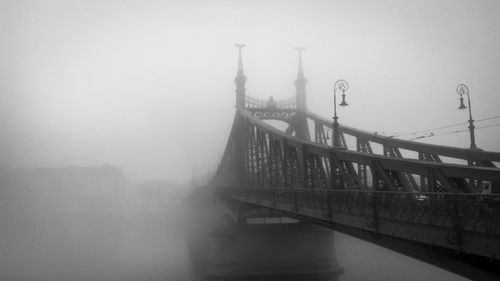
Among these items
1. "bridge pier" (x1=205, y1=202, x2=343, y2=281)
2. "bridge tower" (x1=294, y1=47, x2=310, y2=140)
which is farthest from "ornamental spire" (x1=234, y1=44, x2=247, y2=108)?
"bridge pier" (x1=205, y1=202, x2=343, y2=281)

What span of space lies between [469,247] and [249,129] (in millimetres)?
33377

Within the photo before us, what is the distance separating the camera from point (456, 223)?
1008 centimetres

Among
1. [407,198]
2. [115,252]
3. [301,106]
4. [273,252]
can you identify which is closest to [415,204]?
[407,198]

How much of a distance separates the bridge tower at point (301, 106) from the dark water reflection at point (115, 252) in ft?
47.9

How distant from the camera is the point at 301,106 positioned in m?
52.4

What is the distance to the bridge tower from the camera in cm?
4837

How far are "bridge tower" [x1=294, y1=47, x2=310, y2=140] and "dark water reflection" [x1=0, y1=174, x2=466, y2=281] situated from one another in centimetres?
1461

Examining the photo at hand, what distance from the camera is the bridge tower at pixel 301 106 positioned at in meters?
48.4

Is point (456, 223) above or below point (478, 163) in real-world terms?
below

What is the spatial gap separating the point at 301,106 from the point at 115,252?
2979cm

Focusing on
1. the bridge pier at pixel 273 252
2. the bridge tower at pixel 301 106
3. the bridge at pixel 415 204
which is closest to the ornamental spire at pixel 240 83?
the bridge tower at pixel 301 106

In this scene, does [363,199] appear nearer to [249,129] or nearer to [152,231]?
[249,129]

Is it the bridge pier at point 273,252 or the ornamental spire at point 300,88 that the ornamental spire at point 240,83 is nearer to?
the ornamental spire at point 300,88

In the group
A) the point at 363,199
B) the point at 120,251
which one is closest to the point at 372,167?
the point at 363,199
